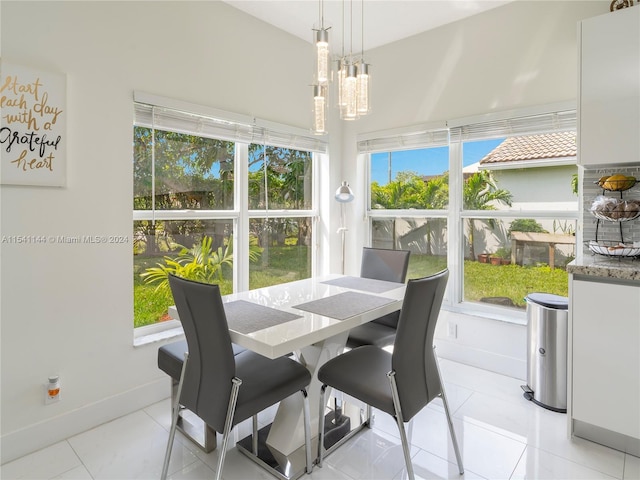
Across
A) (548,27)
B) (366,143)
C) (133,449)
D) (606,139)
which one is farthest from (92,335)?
(548,27)

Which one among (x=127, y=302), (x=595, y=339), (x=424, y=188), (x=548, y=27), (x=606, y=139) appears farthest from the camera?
(x=424, y=188)

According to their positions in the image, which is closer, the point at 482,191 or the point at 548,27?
the point at 548,27

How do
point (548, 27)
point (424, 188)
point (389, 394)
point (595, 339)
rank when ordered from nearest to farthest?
point (389, 394)
point (595, 339)
point (548, 27)
point (424, 188)

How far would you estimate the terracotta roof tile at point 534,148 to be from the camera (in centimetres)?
262

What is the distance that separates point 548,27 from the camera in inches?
99.7

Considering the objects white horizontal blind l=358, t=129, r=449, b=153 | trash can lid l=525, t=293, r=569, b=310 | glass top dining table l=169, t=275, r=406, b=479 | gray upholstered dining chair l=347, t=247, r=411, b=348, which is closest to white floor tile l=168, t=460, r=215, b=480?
glass top dining table l=169, t=275, r=406, b=479

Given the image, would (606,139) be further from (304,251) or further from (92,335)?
(92,335)

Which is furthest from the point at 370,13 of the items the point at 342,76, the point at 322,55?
the point at 322,55

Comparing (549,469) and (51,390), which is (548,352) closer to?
(549,469)

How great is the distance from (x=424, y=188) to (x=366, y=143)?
71cm

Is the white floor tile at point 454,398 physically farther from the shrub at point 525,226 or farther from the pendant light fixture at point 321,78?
the pendant light fixture at point 321,78

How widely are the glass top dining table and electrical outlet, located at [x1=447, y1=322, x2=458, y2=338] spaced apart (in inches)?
38.7

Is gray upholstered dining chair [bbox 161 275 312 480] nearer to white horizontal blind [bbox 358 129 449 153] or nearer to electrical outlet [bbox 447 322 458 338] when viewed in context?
electrical outlet [bbox 447 322 458 338]

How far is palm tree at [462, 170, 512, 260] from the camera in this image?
292 centimetres
